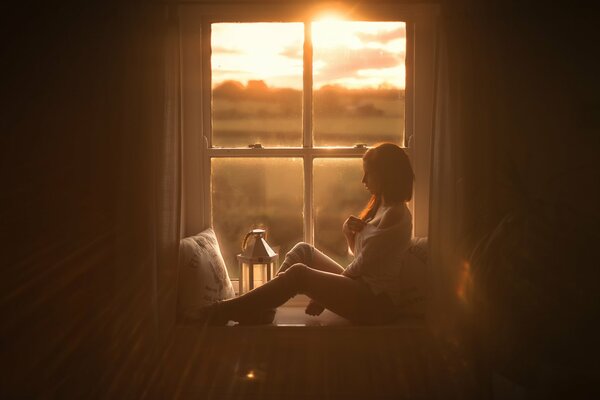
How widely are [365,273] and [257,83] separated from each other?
98 cm

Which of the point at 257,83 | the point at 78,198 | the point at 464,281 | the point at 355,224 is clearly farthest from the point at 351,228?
the point at 78,198

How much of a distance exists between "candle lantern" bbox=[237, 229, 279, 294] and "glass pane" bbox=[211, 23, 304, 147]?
45 centimetres

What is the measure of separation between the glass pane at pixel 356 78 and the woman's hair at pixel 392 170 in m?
0.28

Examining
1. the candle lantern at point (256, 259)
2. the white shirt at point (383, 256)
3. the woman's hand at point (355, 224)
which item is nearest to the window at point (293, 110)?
the candle lantern at point (256, 259)

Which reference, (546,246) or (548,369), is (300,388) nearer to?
(548,369)

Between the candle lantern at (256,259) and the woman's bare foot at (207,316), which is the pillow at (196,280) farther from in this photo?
the candle lantern at (256,259)

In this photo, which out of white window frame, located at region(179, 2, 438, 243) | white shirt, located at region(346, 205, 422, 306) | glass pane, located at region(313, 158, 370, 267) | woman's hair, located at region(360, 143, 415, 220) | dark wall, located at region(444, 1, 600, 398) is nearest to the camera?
dark wall, located at region(444, 1, 600, 398)

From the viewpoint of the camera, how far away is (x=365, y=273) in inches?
84.6

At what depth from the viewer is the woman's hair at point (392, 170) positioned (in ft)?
7.34

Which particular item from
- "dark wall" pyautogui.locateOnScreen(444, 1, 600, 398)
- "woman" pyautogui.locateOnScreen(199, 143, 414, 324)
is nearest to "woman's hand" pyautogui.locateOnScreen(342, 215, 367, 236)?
"woman" pyautogui.locateOnScreen(199, 143, 414, 324)

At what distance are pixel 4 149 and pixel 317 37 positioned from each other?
4.46 ft

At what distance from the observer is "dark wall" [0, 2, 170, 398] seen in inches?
82.4

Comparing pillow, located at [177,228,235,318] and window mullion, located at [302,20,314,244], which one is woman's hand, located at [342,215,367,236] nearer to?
window mullion, located at [302,20,314,244]

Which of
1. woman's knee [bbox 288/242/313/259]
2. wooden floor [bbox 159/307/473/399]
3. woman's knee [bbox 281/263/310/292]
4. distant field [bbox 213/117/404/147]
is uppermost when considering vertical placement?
distant field [bbox 213/117/404/147]
